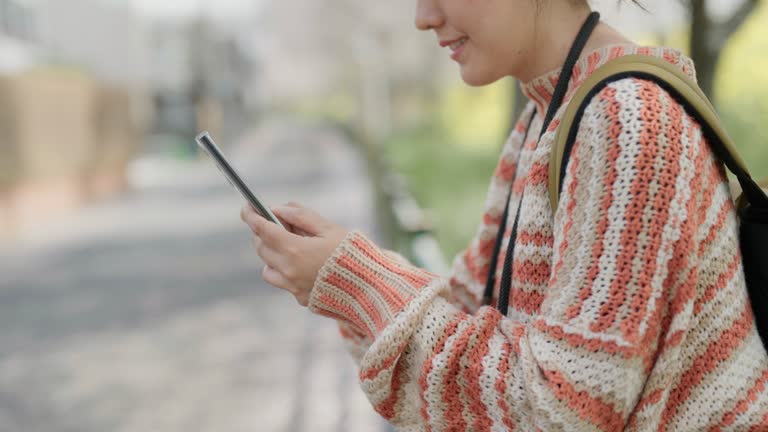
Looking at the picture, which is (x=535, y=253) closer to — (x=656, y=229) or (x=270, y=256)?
(x=656, y=229)

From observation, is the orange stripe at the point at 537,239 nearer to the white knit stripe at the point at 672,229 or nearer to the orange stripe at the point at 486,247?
the white knit stripe at the point at 672,229

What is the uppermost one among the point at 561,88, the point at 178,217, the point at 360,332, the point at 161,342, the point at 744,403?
the point at 561,88

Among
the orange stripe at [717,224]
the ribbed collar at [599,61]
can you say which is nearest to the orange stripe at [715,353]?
the orange stripe at [717,224]

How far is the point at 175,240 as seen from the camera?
34.3 ft

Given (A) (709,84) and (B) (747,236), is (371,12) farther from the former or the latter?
(B) (747,236)

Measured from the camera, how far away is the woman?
945mm

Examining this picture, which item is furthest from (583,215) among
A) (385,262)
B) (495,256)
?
(495,256)

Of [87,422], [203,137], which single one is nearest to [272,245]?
[203,137]

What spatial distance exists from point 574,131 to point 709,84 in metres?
2.56

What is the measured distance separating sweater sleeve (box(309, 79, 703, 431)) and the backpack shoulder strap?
0.02 meters

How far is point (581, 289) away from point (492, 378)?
17 centimetres

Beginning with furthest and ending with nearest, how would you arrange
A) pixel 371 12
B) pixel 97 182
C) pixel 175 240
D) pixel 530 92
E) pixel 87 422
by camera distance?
pixel 371 12
pixel 97 182
pixel 175 240
pixel 87 422
pixel 530 92

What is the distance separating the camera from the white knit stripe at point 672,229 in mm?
938

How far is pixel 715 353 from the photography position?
1014 mm
